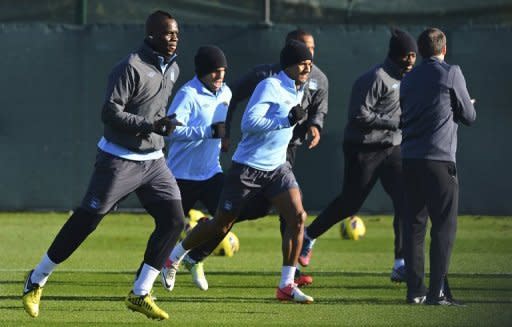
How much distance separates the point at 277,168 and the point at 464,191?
888 cm

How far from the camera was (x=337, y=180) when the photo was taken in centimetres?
2005

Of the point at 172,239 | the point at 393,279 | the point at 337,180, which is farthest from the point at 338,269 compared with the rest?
the point at 337,180

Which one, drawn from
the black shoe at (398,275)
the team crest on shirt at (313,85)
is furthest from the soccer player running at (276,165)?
the black shoe at (398,275)

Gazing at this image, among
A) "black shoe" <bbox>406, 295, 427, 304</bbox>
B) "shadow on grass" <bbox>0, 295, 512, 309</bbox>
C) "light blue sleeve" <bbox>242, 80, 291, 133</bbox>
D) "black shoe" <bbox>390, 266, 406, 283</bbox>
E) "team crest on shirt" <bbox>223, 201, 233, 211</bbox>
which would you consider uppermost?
"light blue sleeve" <bbox>242, 80, 291, 133</bbox>

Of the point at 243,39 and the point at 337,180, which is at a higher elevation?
the point at 243,39

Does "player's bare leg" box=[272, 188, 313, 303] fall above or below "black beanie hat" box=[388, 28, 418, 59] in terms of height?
below

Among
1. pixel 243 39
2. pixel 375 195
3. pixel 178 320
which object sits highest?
pixel 178 320

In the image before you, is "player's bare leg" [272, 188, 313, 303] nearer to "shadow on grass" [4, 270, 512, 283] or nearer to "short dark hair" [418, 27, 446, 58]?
"short dark hair" [418, 27, 446, 58]

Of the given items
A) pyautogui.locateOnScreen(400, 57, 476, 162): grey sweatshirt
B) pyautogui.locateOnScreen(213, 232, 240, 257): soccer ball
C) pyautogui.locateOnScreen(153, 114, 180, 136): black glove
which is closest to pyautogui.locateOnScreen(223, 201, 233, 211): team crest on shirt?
pyautogui.locateOnScreen(153, 114, 180, 136): black glove

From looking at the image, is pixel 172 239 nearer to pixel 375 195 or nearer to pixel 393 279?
pixel 393 279

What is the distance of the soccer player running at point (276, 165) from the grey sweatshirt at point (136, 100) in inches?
38.9

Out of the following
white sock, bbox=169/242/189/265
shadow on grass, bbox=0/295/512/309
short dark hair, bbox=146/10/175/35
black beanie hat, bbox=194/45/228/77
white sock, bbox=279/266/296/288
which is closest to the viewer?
short dark hair, bbox=146/10/175/35

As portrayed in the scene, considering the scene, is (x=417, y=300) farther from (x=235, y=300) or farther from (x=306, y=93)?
(x=306, y=93)

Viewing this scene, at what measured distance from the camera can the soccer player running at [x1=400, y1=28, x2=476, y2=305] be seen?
36.8ft
